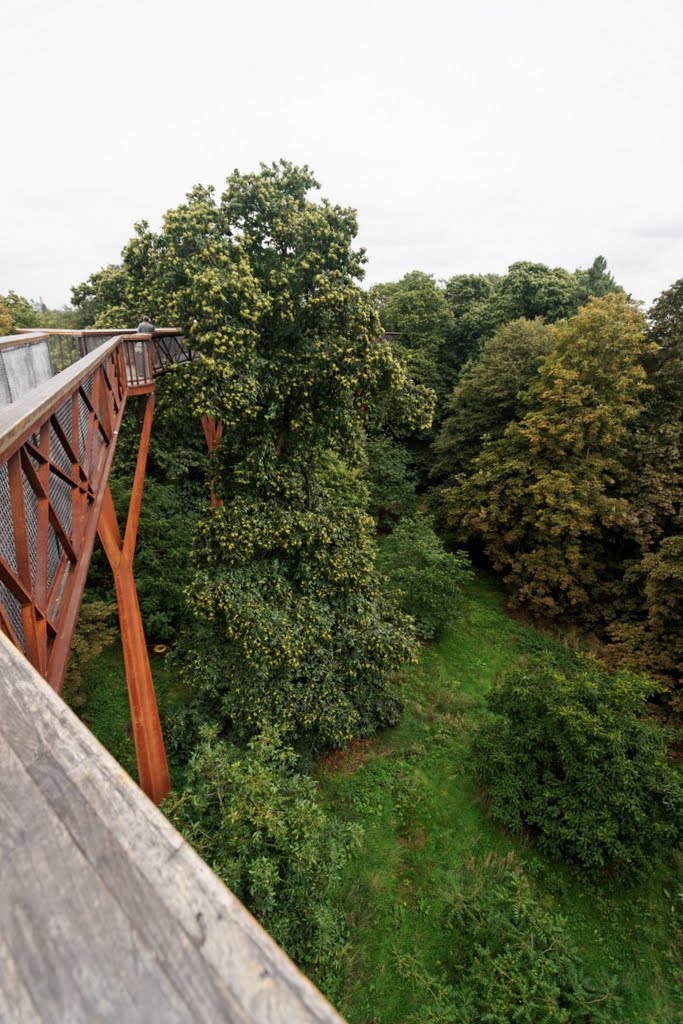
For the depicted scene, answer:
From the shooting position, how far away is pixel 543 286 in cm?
2055

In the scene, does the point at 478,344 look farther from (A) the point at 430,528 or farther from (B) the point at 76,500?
(B) the point at 76,500

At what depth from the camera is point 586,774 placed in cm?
722

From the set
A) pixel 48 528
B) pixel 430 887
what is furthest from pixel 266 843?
pixel 48 528

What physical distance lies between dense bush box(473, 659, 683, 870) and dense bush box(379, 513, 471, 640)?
13.9 feet

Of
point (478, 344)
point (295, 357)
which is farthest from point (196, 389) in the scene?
point (478, 344)

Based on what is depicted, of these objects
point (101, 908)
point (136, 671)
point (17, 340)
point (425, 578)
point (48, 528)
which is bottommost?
point (425, 578)

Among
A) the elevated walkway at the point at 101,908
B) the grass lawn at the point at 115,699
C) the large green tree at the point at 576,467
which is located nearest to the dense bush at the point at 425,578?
the large green tree at the point at 576,467

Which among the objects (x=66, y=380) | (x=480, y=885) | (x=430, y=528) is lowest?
(x=480, y=885)

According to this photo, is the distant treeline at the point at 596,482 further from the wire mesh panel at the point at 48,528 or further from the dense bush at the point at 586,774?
the wire mesh panel at the point at 48,528

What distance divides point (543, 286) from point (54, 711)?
78.8ft

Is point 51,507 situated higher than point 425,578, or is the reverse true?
point 51,507

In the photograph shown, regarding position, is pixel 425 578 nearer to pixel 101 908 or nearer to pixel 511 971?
pixel 511 971

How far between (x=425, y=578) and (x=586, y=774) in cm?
619

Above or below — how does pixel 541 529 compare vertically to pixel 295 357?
below
